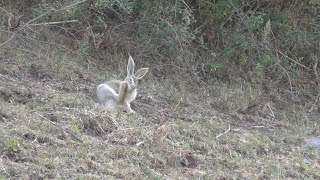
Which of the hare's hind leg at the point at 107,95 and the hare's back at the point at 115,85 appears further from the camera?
the hare's back at the point at 115,85

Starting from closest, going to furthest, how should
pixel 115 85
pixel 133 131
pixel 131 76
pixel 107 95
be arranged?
pixel 133 131 < pixel 107 95 < pixel 131 76 < pixel 115 85

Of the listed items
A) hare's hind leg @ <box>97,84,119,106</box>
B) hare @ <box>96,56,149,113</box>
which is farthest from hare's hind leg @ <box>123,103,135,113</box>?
hare's hind leg @ <box>97,84,119,106</box>

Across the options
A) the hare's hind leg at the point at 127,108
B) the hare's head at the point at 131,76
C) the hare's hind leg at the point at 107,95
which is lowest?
the hare's hind leg at the point at 127,108

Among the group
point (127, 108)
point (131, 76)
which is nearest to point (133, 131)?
point (127, 108)

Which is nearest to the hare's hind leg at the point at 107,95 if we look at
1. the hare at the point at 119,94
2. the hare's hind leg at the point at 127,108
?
the hare at the point at 119,94

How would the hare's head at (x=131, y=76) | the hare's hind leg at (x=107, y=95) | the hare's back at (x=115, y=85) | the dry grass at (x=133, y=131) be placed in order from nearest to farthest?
the dry grass at (x=133, y=131)
the hare's hind leg at (x=107, y=95)
the hare's head at (x=131, y=76)
the hare's back at (x=115, y=85)

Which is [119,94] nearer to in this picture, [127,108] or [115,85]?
[127,108]

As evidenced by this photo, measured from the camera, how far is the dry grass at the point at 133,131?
6.54 metres

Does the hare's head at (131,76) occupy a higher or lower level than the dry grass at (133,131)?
higher

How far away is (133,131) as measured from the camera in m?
7.48

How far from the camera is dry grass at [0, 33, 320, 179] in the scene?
654cm

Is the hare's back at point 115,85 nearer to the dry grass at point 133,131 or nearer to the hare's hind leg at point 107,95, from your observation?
the hare's hind leg at point 107,95

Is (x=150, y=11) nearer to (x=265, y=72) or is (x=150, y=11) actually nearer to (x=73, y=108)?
(x=265, y=72)

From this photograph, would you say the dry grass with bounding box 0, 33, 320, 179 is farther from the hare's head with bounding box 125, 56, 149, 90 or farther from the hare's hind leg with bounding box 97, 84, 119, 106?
the hare's head with bounding box 125, 56, 149, 90
